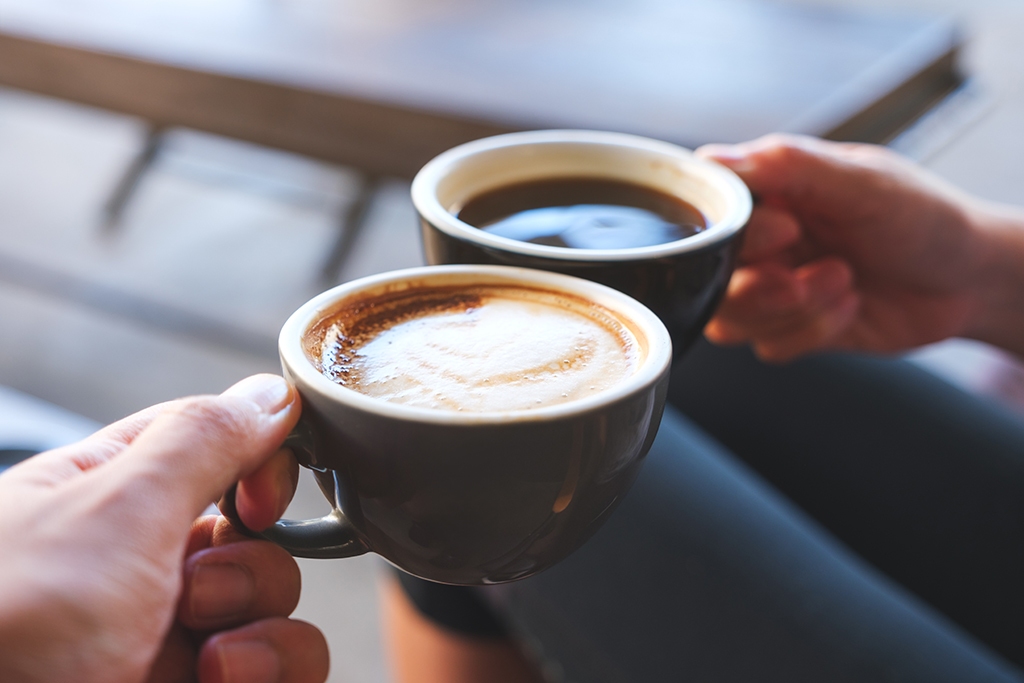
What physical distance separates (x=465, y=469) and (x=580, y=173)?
35 cm

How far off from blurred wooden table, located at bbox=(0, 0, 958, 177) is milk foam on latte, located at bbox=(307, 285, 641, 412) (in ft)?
1.78

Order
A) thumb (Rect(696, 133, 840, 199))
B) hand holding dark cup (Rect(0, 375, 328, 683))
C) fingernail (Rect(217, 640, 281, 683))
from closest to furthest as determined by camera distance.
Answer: hand holding dark cup (Rect(0, 375, 328, 683))
fingernail (Rect(217, 640, 281, 683))
thumb (Rect(696, 133, 840, 199))

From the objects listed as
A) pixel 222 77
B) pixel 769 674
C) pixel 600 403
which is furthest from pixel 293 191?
pixel 600 403

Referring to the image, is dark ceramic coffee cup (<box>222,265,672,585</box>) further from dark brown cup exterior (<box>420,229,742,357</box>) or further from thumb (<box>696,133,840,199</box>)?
thumb (<box>696,133,840,199</box>)

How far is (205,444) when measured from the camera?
1.05 feet

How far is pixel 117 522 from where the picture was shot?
30 cm

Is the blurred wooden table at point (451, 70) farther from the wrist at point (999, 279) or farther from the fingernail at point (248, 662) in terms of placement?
the fingernail at point (248, 662)

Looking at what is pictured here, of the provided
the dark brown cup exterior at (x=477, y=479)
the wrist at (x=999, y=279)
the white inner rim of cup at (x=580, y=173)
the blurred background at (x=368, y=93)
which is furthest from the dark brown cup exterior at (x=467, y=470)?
the wrist at (x=999, y=279)

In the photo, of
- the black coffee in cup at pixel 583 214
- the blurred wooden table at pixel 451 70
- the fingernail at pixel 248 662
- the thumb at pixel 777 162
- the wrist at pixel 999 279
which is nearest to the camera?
the fingernail at pixel 248 662

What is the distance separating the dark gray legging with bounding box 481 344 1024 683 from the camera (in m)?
0.60

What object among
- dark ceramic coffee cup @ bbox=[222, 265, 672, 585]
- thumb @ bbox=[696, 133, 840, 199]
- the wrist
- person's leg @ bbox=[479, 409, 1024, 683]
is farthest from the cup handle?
the wrist

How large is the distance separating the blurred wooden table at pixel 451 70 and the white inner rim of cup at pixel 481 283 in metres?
0.53

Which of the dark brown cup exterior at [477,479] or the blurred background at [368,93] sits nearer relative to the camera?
the dark brown cup exterior at [477,479]

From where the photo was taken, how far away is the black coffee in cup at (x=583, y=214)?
20.9 inches
